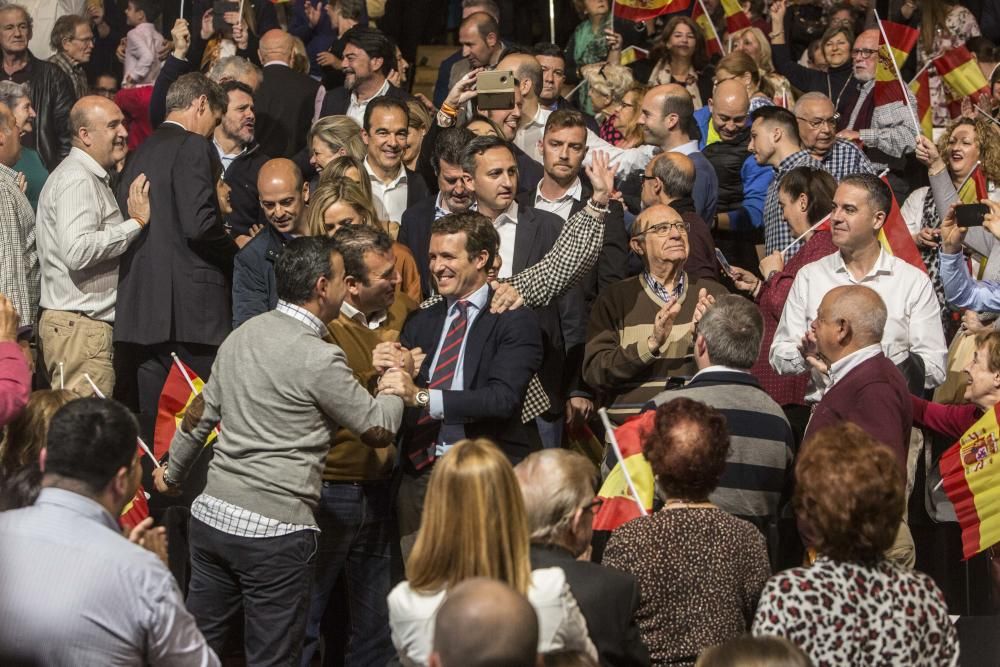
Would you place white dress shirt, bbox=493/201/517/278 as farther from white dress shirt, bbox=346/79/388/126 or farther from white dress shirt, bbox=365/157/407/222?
white dress shirt, bbox=346/79/388/126

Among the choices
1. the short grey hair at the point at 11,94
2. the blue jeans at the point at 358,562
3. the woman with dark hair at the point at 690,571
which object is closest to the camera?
the woman with dark hair at the point at 690,571

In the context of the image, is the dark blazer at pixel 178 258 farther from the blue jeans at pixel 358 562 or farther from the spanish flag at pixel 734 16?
the spanish flag at pixel 734 16

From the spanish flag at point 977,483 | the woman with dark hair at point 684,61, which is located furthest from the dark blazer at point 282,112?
the spanish flag at point 977,483

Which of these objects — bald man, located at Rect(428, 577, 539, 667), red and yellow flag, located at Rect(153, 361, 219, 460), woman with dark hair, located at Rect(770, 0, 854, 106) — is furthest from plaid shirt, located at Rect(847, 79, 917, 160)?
bald man, located at Rect(428, 577, 539, 667)

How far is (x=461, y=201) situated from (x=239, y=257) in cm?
110

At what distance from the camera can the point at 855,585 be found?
12.5 ft

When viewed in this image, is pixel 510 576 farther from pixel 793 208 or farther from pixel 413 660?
pixel 793 208

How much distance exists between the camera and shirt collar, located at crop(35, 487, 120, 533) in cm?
370

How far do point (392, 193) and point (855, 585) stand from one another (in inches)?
183

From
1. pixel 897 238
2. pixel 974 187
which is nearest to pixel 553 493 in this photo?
pixel 897 238

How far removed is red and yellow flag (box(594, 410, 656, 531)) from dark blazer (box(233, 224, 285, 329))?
212cm

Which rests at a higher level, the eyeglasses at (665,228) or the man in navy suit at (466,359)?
the eyeglasses at (665,228)

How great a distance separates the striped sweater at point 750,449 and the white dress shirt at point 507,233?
1.89 meters

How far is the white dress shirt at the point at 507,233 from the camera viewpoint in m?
6.93
